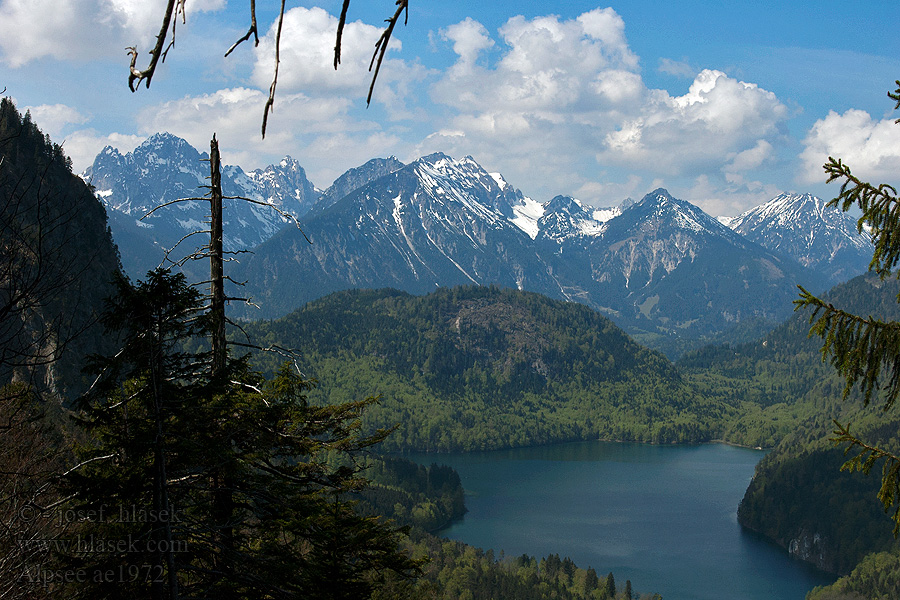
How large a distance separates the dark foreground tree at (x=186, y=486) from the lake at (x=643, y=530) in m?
101

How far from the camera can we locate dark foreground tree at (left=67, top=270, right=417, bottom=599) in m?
10.5

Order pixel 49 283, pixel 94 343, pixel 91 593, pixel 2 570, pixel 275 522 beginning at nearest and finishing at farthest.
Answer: pixel 49 283 → pixel 2 570 → pixel 91 593 → pixel 275 522 → pixel 94 343

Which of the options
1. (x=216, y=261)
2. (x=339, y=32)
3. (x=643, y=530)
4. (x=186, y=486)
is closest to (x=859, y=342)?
(x=339, y=32)

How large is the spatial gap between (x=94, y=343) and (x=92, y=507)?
8727 cm

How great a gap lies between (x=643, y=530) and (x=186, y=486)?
13543cm

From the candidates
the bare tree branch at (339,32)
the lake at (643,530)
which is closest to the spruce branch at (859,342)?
the bare tree branch at (339,32)

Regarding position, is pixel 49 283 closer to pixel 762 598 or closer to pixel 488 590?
pixel 488 590

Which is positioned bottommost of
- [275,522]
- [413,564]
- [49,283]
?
[413,564]

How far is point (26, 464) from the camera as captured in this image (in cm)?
1367

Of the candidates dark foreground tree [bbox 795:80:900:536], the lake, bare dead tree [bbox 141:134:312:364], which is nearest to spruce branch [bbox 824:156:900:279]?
dark foreground tree [bbox 795:80:900:536]

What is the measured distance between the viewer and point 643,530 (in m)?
134

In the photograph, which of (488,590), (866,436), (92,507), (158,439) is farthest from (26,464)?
(866,436)

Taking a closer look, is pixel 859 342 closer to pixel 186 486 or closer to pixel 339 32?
pixel 339 32

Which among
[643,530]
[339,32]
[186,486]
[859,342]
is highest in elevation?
[339,32]
